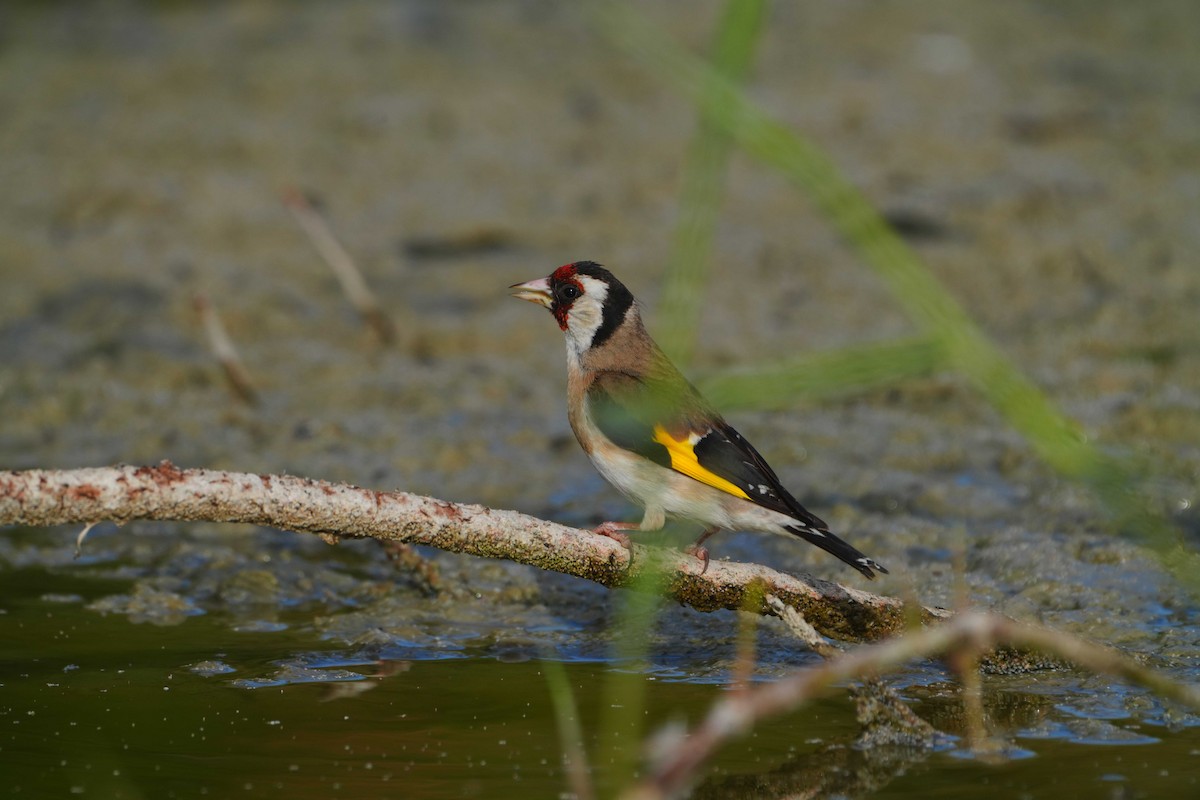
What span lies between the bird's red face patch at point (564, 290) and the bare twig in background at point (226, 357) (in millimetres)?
2265

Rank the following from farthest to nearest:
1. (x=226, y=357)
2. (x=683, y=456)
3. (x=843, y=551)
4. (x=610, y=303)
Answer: (x=226, y=357), (x=610, y=303), (x=683, y=456), (x=843, y=551)

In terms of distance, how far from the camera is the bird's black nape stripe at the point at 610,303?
5.33 meters

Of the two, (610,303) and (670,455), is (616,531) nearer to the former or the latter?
(670,455)

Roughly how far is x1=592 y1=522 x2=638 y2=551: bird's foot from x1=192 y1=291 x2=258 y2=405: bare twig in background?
9.81 feet

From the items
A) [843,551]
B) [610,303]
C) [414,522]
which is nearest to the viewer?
[414,522]

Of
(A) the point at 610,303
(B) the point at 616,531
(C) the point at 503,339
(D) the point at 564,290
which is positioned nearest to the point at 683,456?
(B) the point at 616,531

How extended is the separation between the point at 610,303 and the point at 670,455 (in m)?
0.82

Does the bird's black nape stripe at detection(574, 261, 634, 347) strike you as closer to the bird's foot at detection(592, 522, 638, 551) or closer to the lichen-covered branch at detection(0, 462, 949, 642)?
the bird's foot at detection(592, 522, 638, 551)

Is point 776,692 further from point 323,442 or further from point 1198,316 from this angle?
point 1198,316

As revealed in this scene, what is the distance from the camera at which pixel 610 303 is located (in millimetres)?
5359

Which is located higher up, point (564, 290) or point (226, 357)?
point (564, 290)

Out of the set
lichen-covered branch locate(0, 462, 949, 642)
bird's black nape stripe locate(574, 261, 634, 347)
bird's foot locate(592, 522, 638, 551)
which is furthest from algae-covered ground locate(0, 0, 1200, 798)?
bird's black nape stripe locate(574, 261, 634, 347)

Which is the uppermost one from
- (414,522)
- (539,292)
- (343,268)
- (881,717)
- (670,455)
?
(539,292)

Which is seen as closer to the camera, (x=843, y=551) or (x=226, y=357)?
(x=843, y=551)
